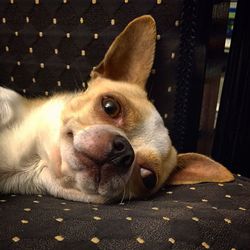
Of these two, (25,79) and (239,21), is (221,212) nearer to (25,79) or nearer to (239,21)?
(239,21)

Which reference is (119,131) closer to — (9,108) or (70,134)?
(70,134)

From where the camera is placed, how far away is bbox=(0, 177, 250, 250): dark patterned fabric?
794 mm

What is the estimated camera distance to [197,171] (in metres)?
1.42

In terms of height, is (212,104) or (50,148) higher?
(212,104)

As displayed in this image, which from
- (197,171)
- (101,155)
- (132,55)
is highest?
(132,55)

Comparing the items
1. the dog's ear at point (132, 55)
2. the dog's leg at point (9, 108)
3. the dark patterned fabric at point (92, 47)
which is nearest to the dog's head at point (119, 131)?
the dog's ear at point (132, 55)

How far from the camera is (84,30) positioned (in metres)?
1.57

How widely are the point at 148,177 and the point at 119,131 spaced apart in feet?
0.70

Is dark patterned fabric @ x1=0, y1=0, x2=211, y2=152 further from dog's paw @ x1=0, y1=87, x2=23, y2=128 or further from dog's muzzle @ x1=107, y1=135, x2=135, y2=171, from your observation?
dog's muzzle @ x1=107, y1=135, x2=135, y2=171

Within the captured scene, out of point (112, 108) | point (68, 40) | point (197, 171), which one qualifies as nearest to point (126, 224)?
point (112, 108)

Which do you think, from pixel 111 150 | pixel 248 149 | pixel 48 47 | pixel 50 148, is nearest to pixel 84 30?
pixel 48 47

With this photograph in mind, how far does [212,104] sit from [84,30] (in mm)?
684

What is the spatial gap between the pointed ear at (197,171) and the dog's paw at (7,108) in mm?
667

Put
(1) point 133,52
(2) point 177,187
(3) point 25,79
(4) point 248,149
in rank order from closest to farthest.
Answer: (2) point 177,187, (1) point 133,52, (4) point 248,149, (3) point 25,79
